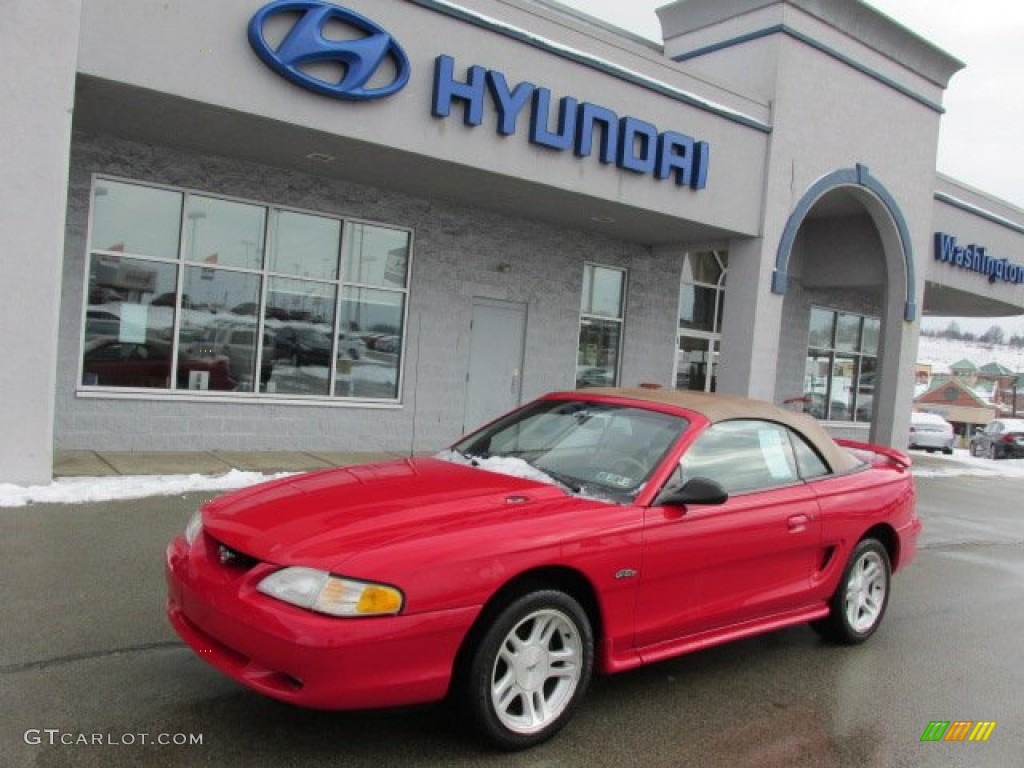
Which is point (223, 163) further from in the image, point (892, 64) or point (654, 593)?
point (892, 64)

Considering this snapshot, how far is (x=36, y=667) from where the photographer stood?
4195 mm

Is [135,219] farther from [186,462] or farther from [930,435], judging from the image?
[930,435]

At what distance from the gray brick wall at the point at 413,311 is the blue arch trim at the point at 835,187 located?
8.26 feet

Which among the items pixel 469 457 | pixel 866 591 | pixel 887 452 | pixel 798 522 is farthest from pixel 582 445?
pixel 887 452

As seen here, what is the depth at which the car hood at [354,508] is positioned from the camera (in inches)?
138

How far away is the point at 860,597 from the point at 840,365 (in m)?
15.8

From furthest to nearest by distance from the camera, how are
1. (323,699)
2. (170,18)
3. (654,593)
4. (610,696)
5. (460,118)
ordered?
(460,118), (170,18), (610,696), (654,593), (323,699)

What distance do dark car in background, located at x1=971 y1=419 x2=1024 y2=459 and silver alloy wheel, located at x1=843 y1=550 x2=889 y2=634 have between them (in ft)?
78.8

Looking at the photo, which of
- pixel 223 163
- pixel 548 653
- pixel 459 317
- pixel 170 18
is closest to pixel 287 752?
pixel 548 653

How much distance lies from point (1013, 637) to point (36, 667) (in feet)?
19.2

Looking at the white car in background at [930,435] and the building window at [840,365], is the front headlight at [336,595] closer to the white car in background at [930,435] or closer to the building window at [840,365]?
the building window at [840,365]

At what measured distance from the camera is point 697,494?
4.11 meters

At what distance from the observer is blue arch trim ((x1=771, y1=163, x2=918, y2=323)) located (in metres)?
13.6

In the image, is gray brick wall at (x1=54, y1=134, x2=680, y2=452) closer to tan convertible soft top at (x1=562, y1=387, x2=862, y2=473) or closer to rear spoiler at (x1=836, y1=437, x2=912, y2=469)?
tan convertible soft top at (x1=562, y1=387, x2=862, y2=473)
